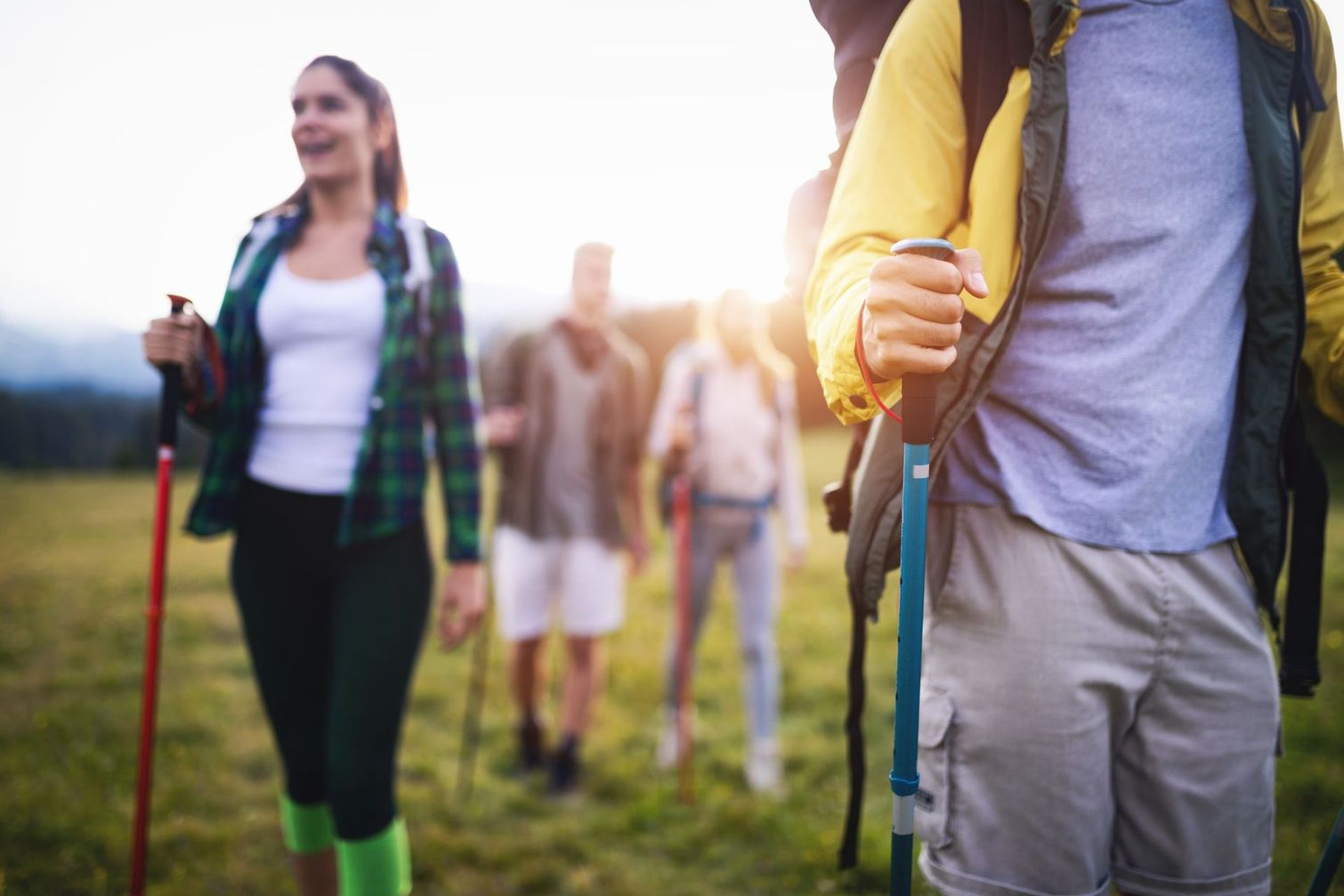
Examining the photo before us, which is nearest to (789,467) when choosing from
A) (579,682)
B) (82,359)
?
(579,682)

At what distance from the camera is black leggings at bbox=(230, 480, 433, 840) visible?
91.6 inches

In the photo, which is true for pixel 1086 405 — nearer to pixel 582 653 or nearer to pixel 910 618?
pixel 910 618

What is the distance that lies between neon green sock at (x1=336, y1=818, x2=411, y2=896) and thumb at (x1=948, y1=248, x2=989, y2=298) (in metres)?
2.16

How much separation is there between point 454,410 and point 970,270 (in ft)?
6.00

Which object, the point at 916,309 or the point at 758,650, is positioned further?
the point at 758,650

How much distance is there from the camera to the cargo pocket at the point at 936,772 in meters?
1.55

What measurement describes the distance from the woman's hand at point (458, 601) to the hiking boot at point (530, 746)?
2776 millimetres

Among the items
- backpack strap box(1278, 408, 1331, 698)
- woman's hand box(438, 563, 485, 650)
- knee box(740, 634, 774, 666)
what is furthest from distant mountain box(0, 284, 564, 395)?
knee box(740, 634, 774, 666)

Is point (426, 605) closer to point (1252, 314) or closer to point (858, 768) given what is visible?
point (858, 768)

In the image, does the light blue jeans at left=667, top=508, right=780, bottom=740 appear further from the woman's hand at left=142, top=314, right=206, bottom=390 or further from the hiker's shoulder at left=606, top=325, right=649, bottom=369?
the woman's hand at left=142, top=314, right=206, bottom=390

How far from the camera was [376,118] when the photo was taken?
2.51m

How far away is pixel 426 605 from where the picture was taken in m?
2.58

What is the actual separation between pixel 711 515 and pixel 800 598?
15.0 feet

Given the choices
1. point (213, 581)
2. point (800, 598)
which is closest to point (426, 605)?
point (800, 598)
